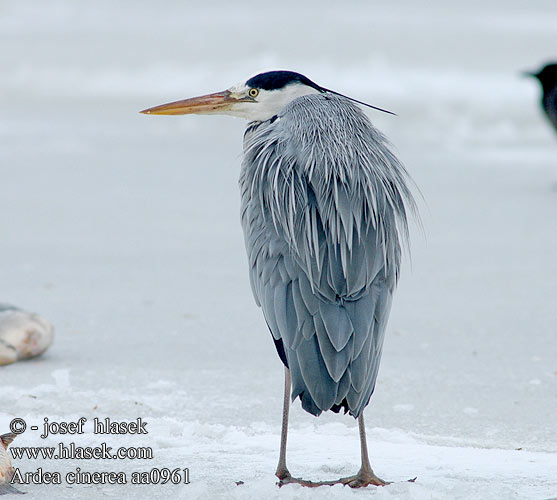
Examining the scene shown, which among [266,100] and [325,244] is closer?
[325,244]

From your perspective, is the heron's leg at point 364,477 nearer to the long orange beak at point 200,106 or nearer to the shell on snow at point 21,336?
the long orange beak at point 200,106

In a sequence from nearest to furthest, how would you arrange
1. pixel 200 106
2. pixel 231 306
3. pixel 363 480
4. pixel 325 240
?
pixel 363 480
pixel 325 240
pixel 200 106
pixel 231 306

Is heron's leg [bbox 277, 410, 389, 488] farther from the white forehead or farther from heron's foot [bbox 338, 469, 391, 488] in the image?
the white forehead

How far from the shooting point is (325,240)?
10.5ft

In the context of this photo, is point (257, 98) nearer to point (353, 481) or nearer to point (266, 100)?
point (266, 100)

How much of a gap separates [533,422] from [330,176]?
1290 millimetres

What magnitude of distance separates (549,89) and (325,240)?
821cm

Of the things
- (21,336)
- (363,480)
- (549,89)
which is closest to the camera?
(363,480)

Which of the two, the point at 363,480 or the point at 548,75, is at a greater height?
the point at 548,75

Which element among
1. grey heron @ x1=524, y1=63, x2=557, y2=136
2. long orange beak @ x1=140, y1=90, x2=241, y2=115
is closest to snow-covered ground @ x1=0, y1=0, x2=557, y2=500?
grey heron @ x1=524, y1=63, x2=557, y2=136

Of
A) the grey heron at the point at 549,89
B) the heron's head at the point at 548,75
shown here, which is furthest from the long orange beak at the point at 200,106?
the heron's head at the point at 548,75

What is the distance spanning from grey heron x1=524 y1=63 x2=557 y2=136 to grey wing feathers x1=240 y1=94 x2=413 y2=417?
288 inches

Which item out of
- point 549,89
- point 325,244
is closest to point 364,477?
point 325,244

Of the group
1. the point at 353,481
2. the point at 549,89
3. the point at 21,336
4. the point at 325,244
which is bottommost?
the point at 353,481
